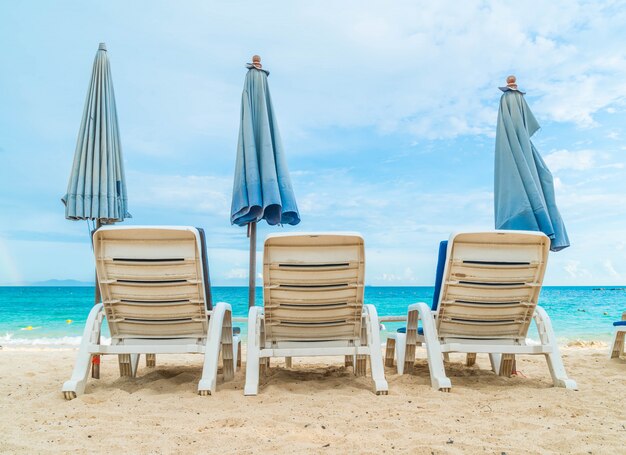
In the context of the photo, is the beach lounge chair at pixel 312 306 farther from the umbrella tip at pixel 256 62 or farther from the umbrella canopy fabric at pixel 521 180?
the umbrella tip at pixel 256 62

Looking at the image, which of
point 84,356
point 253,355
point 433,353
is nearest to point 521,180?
point 433,353

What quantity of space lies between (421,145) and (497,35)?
1437 centimetres

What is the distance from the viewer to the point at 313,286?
132 inches

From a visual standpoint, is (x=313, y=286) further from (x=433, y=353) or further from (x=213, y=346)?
(x=433, y=353)

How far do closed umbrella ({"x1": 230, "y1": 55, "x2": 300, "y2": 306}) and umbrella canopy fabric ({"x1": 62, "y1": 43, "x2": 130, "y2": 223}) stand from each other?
1.05 meters

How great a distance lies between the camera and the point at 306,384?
357 centimetres

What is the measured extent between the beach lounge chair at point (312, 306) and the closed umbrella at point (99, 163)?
165 centimetres

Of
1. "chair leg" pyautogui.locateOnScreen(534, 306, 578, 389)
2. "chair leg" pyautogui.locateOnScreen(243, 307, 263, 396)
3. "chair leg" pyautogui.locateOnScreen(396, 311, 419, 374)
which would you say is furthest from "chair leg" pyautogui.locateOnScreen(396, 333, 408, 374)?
"chair leg" pyautogui.locateOnScreen(243, 307, 263, 396)

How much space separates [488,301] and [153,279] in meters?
2.36

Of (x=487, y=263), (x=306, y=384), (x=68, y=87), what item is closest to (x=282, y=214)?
(x=306, y=384)

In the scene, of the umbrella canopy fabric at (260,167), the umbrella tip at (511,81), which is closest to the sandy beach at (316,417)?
the umbrella canopy fabric at (260,167)

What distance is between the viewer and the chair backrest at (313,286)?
10.7ft

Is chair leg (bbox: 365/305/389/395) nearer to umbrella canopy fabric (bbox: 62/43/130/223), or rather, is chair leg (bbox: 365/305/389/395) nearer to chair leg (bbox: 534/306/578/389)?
chair leg (bbox: 534/306/578/389)

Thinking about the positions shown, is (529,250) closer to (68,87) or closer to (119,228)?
(119,228)
